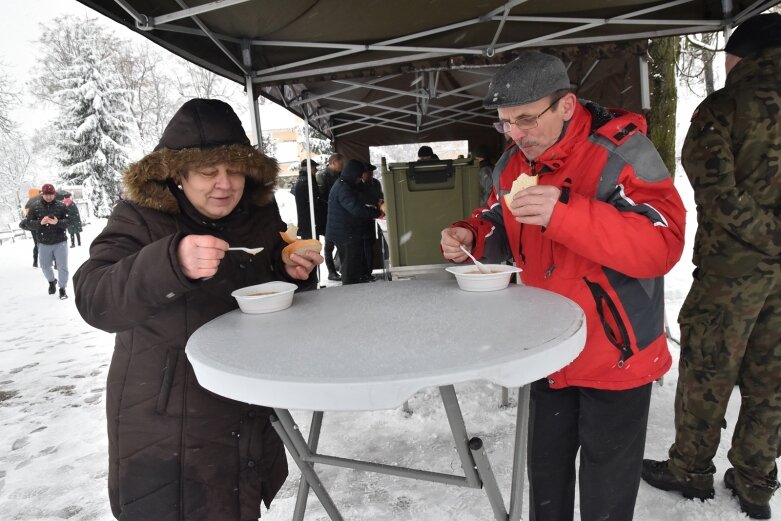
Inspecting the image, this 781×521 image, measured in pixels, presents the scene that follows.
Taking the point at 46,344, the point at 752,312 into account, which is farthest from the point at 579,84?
the point at 46,344

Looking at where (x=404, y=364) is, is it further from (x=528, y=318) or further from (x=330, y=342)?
(x=528, y=318)

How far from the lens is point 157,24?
231 cm

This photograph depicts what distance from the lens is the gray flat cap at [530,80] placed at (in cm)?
137

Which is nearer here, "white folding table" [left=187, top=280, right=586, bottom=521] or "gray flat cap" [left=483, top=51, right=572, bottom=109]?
"white folding table" [left=187, top=280, right=586, bottom=521]

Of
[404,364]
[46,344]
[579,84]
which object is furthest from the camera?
[46,344]

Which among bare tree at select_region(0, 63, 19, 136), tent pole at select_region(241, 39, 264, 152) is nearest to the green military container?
tent pole at select_region(241, 39, 264, 152)

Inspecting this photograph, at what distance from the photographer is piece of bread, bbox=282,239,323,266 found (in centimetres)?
162

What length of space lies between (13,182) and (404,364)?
4192cm

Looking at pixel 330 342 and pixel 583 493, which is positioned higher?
pixel 330 342

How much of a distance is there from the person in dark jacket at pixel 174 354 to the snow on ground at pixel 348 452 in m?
1.05

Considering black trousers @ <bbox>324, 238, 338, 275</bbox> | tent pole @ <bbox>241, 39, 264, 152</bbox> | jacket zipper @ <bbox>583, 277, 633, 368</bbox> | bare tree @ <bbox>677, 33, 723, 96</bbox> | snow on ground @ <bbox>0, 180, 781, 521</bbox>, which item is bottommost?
snow on ground @ <bbox>0, 180, 781, 521</bbox>

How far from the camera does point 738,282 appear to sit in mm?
1880

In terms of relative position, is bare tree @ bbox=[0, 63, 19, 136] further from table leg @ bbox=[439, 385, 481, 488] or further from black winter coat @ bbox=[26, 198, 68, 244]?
table leg @ bbox=[439, 385, 481, 488]

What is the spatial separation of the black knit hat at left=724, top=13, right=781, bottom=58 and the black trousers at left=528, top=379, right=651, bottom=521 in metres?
1.38
